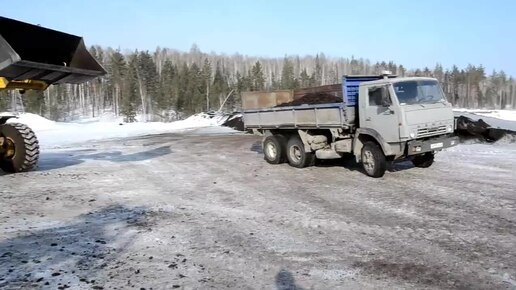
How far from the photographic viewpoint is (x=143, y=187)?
9.80 meters

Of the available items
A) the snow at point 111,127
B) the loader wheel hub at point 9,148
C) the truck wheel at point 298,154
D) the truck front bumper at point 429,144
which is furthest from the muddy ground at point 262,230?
the snow at point 111,127

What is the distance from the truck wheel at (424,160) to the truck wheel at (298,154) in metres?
2.70

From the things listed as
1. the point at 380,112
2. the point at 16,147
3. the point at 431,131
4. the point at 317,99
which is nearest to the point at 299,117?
the point at 317,99

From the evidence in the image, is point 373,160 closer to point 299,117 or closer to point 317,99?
point 299,117

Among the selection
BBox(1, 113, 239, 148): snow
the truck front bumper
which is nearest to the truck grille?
the truck front bumper

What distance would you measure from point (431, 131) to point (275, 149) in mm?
4666

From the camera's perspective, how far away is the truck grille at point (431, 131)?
10.2m

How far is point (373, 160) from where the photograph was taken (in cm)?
1045

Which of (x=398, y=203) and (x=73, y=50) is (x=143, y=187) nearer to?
(x=73, y=50)

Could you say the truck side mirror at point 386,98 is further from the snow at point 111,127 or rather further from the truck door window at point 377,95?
the snow at point 111,127

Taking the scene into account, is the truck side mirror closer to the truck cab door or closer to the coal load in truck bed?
the truck cab door

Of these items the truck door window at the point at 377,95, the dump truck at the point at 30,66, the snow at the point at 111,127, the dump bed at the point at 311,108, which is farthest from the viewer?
the snow at the point at 111,127

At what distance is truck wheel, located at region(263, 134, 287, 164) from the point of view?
44.3ft

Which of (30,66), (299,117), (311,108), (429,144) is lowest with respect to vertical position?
(429,144)
